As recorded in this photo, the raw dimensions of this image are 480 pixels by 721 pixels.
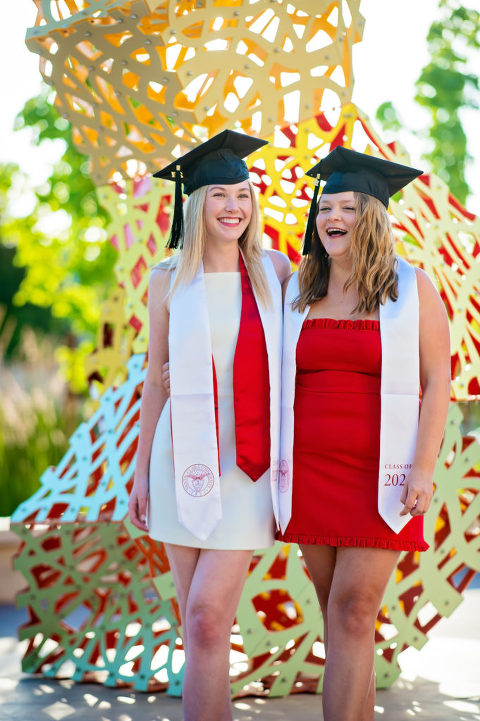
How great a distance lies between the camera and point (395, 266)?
363 centimetres

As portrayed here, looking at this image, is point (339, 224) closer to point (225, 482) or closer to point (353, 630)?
point (225, 482)

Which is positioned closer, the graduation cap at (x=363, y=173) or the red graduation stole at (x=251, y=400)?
the red graduation stole at (x=251, y=400)

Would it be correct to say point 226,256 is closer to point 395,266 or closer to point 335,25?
point 395,266

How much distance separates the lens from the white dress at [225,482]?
3.51 meters

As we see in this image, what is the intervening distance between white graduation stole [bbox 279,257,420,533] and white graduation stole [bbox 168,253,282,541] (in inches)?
1.9

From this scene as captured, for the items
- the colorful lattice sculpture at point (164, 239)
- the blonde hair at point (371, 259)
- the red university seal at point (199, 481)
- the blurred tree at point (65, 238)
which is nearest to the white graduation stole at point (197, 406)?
the red university seal at point (199, 481)

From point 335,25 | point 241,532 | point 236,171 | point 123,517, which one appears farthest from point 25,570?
point 335,25

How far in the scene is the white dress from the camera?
351 cm

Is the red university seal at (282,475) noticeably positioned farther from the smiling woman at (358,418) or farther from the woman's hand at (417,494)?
the woman's hand at (417,494)

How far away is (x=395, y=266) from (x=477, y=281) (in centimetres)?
186

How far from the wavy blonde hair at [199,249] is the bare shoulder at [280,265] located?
0.16 metres

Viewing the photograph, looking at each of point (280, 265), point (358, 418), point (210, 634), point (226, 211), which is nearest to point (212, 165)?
point (226, 211)

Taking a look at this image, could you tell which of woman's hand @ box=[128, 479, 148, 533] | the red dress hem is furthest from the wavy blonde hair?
the red dress hem

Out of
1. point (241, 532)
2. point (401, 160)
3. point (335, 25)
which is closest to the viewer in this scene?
point (241, 532)
